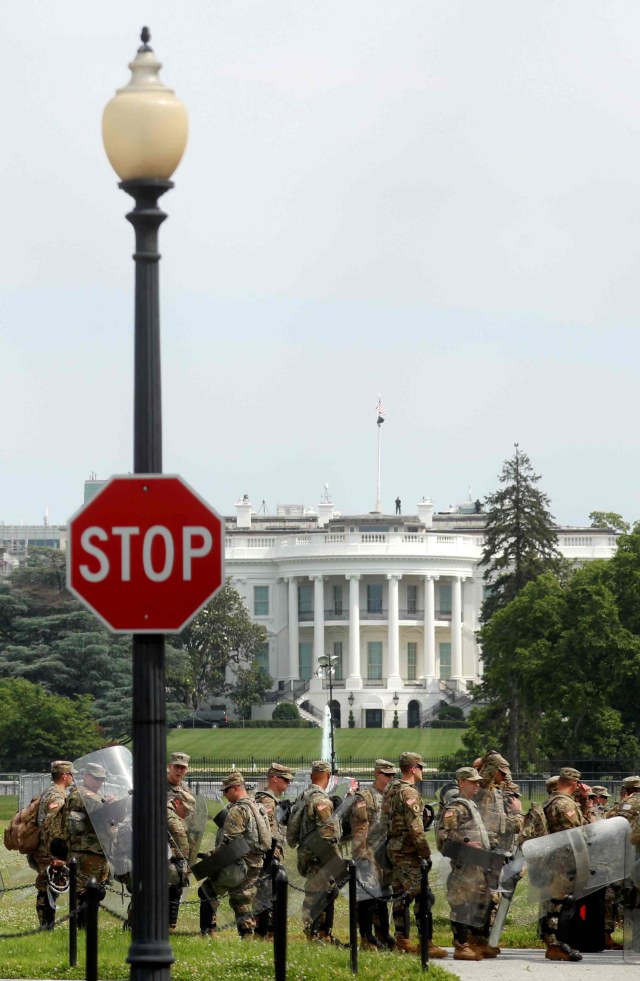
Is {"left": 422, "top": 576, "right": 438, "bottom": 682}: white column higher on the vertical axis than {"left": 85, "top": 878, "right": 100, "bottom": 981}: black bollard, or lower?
higher

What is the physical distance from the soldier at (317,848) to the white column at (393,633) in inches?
4479

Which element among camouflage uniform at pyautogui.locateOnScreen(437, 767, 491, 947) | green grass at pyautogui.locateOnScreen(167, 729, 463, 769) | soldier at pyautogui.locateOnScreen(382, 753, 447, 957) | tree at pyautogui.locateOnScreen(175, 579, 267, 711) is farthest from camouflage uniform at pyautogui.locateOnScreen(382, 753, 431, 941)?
tree at pyautogui.locateOnScreen(175, 579, 267, 711)

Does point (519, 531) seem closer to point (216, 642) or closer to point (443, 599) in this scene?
point (216, 642)

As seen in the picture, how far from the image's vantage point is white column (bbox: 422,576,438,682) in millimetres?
132500

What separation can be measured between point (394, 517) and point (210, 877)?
128456mm

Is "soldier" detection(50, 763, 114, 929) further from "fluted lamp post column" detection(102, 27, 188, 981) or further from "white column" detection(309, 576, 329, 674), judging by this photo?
"white column" detection(309, 576, 329, 674)

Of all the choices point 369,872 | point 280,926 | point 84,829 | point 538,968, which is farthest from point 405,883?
point 280,926

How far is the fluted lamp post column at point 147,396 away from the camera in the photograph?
31.0ft

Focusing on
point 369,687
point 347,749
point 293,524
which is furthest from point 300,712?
point 293,524

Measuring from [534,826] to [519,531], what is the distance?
3005 inches

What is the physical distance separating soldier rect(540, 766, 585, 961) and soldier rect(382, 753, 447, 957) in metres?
0.92

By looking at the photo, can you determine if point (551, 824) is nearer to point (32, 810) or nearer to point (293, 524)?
point (32, 810)

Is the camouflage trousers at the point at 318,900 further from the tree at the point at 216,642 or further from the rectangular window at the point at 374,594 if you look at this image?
the rectangular window at the point at 374,594

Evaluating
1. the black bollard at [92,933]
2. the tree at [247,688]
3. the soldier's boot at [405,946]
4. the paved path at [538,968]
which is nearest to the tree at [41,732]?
the tree at [247,688]
